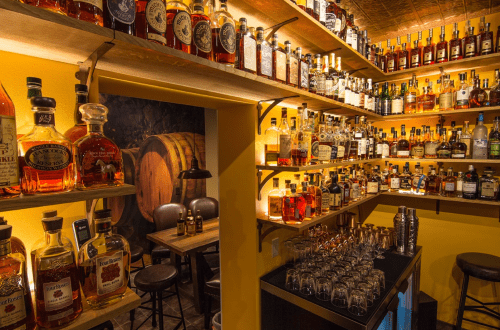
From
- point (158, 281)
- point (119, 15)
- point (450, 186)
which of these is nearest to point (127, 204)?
point (158, 281)

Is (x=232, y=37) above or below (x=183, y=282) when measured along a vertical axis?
above

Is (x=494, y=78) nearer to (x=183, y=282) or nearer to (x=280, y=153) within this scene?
(x=280, y=153)

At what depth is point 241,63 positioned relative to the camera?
45.4 inches

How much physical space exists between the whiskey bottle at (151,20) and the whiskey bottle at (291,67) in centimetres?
80

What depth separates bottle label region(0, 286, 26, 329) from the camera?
607 millimetres

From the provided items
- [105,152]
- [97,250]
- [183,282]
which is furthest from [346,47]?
[183,282]

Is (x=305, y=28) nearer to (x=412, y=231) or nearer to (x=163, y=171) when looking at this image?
(x=412, y=231)

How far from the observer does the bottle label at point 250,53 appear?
115 centimetres

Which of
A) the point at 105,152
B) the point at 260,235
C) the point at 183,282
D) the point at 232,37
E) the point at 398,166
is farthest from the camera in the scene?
the point at 183,282

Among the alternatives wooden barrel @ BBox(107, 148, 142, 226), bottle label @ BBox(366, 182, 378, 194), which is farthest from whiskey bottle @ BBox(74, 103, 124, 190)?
wooden barrel @ BBox(107, 148, 142, 226)

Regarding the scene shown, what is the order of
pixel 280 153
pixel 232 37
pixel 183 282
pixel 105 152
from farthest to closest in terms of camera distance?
pixel 183 282 → pixel 280 153 → pixel 232 37 → pixel 105 152

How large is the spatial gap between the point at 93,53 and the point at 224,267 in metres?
1.62

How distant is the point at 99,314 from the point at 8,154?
485 millimetres

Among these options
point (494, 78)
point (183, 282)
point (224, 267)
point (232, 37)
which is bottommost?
point (183, 282)
